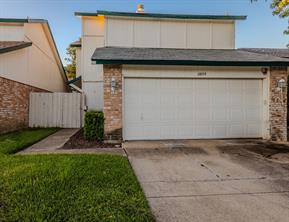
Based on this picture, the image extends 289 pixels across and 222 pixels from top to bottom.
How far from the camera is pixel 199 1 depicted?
1230 cm

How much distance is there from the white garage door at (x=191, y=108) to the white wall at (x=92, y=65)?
6.26 metres

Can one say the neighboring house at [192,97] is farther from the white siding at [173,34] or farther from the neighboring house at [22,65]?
the neighboring house at [22,65]

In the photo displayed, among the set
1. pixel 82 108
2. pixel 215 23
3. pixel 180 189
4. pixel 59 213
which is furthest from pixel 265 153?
pixel 82 108

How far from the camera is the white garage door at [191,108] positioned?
7.76m

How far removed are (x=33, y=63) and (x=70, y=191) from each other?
418 inches

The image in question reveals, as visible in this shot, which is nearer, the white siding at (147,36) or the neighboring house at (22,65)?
the neighboring house at (22,65)

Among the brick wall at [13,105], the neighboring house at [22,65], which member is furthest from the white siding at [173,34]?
the brick wall at [13,105]

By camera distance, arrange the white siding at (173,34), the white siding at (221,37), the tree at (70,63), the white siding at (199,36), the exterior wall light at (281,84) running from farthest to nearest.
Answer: the tree at (70,63) → the white siding at (221,37) → the white siding at (199,36) → the white siding at (173,34) → the exterior wall light at (281,84)

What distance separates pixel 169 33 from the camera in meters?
10.6

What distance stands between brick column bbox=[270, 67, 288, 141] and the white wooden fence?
368 inches

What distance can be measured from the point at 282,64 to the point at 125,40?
6863 millimetres

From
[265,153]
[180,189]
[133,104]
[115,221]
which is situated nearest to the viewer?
[115,221]

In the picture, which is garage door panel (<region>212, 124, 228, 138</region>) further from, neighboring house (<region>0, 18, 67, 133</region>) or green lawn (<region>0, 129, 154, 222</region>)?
neighboring house (<region>0, 18, 67, 133</region>)

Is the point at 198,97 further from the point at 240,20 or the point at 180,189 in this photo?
the point at 240,20
